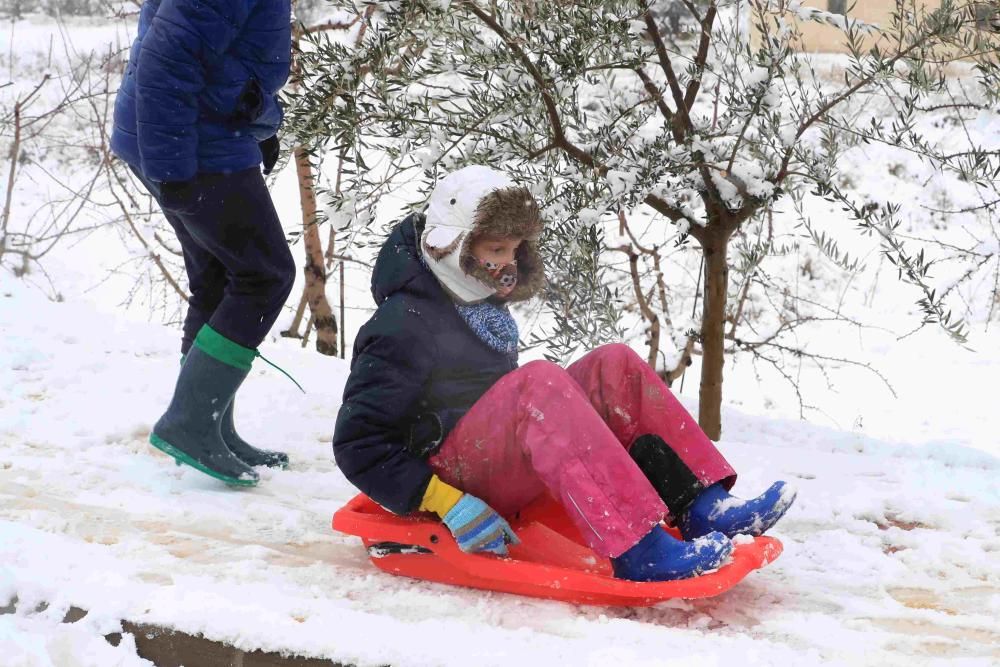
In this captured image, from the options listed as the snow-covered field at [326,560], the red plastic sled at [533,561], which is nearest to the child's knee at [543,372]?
the red plastic sled at [533,561]

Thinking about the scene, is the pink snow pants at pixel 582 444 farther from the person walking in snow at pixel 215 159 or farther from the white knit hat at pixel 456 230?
the person walking in snow at pixel 215 159

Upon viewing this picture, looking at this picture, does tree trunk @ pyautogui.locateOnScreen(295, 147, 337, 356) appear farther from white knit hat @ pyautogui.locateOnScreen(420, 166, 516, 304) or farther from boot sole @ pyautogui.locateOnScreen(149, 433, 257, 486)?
white knit hat @ pyautogui.locateOnScreen(420, 166, 516, 304)

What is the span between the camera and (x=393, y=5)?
318 cm

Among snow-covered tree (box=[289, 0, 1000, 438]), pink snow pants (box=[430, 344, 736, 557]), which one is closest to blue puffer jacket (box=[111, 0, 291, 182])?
snow-covered tree (box=[289, 0, 1000, 438])

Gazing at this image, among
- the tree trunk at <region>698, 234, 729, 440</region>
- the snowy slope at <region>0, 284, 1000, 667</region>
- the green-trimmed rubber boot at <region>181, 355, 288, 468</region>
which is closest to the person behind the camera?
the snowy slope at <region>0, 284, 1000, 667</region>

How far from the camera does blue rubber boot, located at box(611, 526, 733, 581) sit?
2.24 metres

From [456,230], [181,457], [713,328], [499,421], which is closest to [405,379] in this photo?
[499,421]

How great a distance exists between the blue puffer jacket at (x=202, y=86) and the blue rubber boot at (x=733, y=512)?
1.59 meters

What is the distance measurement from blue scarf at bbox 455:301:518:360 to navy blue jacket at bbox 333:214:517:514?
0.7 inches

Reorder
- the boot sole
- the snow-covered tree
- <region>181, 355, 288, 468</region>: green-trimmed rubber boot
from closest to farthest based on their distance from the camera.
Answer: the boot sole
the snow-covered tree
<region>181, 355, 288, 468</region>: green-trimmed rubber boot

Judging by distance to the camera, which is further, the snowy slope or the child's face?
the child's face

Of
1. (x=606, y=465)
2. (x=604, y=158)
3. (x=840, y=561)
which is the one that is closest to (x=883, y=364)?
(x=604, y=158)

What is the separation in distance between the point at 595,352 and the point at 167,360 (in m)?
2.57

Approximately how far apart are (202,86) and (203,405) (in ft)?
3.00
